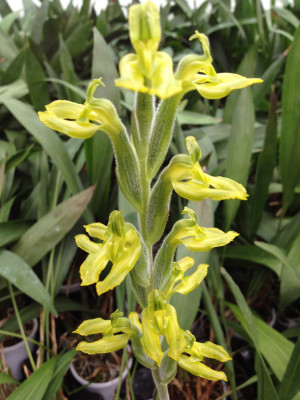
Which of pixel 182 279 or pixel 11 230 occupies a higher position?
pixel 182 279

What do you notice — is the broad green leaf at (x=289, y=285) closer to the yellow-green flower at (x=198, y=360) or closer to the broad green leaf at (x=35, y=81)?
the yellow-green flower at (x=198, y=360)

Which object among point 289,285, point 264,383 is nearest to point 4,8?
point 289,285

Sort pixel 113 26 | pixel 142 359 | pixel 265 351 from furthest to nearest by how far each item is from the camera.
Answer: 1. pixel 113 26
2. pixel 265 351
3. pixel 142 359

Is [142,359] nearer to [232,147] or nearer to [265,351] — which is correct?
[265,351]

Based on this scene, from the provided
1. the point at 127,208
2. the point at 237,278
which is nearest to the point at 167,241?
the point at 127,208

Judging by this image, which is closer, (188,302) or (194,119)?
(188,302)

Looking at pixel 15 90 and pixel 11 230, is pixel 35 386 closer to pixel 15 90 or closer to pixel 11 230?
pixel 11 230
